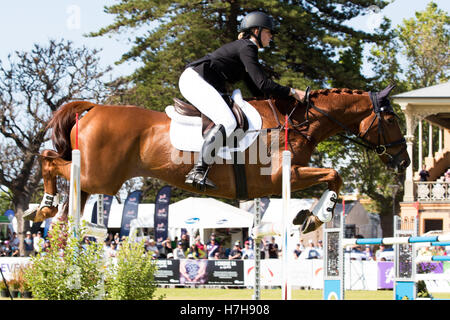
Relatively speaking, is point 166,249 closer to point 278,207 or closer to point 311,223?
point 278,207

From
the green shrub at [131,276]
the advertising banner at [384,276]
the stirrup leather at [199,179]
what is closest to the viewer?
the stirrup leather at [199,179]

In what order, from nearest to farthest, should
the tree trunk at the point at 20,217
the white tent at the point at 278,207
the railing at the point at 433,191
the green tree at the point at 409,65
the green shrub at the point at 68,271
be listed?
the green shrub at the point at 68,271 < the tree trunk at the point at 20,217 < the white tent at the point at 278,207 < the railing at the point at 433,191 < the green tree at the point at 409,65

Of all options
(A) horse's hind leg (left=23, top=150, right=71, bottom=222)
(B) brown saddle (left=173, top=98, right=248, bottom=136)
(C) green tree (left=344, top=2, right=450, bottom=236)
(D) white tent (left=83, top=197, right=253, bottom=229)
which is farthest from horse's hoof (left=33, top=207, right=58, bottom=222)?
(C) green tree (left=344, top=2, right=450, bottom=236)

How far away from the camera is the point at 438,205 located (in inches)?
930

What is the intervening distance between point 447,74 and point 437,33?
8.91 feet

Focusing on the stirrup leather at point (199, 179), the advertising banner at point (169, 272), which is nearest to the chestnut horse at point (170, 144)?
the stirrup leather at point (199, 179)

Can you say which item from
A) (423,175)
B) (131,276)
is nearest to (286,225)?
(131,276)

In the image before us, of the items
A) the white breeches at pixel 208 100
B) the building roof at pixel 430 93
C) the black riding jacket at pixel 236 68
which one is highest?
the building roof at pixel 430 93

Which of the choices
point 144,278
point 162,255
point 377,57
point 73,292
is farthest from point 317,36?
point 73,292

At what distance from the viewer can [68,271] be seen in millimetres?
5141

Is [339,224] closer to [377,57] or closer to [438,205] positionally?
[438,205]

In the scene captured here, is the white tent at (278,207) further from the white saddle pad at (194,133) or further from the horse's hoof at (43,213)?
the horse's hoof at (43,213)

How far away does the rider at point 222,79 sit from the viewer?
5.46m
